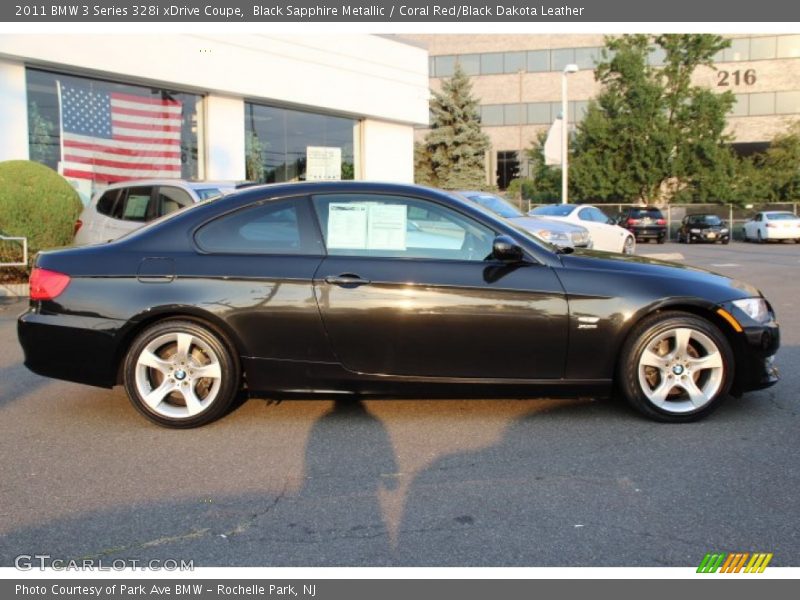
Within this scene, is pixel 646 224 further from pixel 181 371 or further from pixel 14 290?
pixel 181 371

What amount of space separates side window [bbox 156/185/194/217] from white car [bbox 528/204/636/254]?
873 cm

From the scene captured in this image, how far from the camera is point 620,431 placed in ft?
15.4

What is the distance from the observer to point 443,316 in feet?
15.4

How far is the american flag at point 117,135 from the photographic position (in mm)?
15539

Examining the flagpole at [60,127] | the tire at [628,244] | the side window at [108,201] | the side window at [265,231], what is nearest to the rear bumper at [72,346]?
the side window at [265,231]

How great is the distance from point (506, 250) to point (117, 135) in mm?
13947

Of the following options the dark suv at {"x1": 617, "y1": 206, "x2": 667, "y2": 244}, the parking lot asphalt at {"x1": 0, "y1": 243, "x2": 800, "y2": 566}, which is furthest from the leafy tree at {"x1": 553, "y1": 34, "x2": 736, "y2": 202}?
the parking lot asphalt at {"x1": 0, "y1": 243, "x2": 800, "y2": 566}

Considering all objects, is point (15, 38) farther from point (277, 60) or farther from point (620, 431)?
point (620, 431)

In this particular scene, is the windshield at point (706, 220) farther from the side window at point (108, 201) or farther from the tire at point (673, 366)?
the tire at point (673, 366)

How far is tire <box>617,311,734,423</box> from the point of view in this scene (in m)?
4.78

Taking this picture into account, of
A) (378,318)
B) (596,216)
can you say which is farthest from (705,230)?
(378,318)

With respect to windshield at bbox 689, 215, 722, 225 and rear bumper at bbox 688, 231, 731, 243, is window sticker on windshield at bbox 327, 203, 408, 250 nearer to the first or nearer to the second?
rear bumper at bbox 688, 231, 731, 243

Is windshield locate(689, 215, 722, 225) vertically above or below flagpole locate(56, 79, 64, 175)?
below

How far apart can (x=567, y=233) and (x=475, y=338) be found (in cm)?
952
